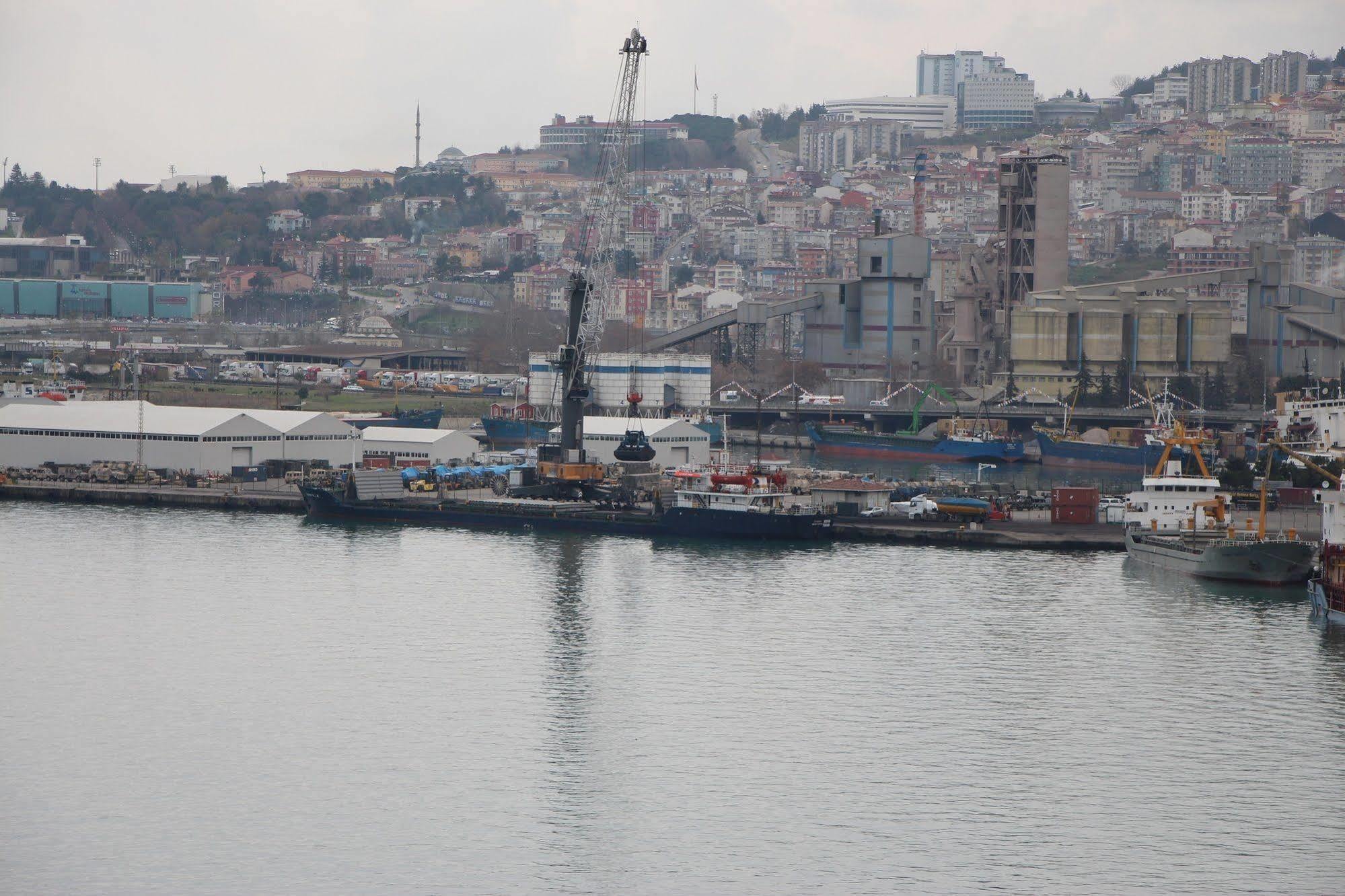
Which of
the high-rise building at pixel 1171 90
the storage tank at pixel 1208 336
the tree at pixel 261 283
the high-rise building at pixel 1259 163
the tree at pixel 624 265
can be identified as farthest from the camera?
the high-rise building at pixel 1171 90

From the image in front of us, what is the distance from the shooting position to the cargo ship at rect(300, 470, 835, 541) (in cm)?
2216

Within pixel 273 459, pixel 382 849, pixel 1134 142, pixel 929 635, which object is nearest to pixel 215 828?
pixel 382 849

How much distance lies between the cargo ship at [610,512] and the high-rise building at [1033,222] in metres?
27.7

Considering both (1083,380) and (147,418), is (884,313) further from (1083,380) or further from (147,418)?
(147,418)

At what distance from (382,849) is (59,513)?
14653mm

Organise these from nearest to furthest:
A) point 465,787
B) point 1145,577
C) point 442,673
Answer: point 465,787 → point 442,673 → point 1145,577

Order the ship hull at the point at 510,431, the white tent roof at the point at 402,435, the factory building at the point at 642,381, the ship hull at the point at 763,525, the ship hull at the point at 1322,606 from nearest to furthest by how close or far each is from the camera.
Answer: the ship hull at the point at 1322,606, the ship hull at the point at 763,525, the white tent roof at the point at 402,435, the ship hull at the point at 510,431, the factory building at the point at 642,381

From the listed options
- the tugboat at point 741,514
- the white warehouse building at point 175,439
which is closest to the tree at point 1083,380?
the white warehouse building at point 175,439

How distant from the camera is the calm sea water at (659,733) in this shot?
408 inches

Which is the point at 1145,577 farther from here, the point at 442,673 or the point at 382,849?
the point at 382,849

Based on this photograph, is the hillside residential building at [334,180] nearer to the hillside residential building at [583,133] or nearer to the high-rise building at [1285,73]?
the hillside residential building at [583,133]

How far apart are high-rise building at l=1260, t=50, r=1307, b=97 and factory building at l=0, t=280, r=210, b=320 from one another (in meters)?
59.6

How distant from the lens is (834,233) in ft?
282

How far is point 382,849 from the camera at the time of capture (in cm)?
1052
